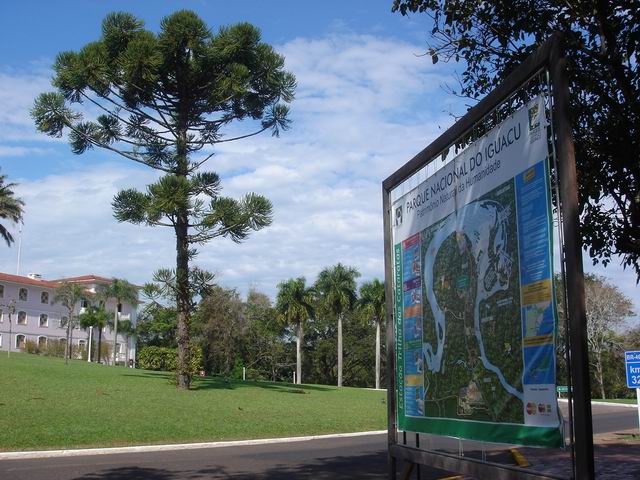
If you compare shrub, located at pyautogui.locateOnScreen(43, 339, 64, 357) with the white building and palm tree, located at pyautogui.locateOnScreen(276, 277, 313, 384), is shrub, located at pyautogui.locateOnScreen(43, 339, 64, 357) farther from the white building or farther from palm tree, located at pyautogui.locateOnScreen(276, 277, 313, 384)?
palm tree, located at pyautogui.locateOnScreen(276, 277, 313, 384)

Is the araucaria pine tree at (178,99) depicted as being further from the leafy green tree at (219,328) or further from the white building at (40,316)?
the white building at (40,316)

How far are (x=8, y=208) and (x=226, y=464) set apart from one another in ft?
169

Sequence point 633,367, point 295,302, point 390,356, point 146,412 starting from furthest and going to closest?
point 295,302 → point 146,412 → point 633,367 → point 390,356

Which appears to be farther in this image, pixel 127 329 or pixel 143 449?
pixel 127 329

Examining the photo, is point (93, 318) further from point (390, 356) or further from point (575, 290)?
point (575, 290)

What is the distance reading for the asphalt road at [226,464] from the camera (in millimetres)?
10047

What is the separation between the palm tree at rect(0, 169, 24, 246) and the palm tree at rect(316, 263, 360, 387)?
26.8 meters

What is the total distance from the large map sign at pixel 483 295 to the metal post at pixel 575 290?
226mm

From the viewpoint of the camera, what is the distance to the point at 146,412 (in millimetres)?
20000

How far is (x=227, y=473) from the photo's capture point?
10.4 meters

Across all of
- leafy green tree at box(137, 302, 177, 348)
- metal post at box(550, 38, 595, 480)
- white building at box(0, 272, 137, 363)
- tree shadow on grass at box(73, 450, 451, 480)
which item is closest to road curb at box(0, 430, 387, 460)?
tree shadow on grass at box(73, 450, 451, 480)

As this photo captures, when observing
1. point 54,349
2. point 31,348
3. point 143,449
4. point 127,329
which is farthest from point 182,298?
point 127,329

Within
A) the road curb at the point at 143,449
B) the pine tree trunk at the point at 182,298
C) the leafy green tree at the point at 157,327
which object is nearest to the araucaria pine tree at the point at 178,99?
the pine tree trunk at the point at 182,298

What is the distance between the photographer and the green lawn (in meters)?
15.4
